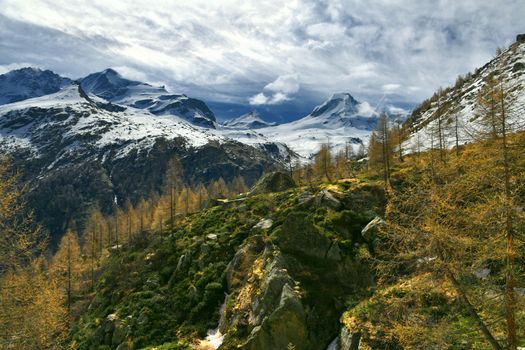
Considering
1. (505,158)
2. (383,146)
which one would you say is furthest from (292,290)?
(383,146)

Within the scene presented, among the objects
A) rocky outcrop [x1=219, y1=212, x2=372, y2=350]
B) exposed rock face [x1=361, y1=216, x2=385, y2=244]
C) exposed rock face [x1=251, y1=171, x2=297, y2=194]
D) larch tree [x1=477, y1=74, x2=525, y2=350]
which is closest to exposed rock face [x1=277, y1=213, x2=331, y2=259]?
rocky outcrop [x1=219, y1=212, x2=372, y2=350]

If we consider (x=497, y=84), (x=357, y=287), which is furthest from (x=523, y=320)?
(x=357, y=287)

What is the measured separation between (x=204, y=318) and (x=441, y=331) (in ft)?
88.7

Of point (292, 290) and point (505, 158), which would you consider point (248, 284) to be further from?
point (505, 158)

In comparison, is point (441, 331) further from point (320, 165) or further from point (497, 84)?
point (320, 165)

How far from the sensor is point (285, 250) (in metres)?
32.3

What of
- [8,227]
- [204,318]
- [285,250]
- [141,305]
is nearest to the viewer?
[8,227]

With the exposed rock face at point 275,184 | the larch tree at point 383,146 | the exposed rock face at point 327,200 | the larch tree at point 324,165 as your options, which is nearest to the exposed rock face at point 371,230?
the exposed rock face at point 327,200

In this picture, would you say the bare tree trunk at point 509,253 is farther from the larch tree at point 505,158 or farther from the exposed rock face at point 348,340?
the exposed rock face at point 348,340

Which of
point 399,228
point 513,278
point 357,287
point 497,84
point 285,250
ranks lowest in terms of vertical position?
point 357,287

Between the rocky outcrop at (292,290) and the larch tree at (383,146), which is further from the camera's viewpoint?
the larch tree at (383,146)

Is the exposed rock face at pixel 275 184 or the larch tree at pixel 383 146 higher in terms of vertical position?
the larch tree at pixel 383 146

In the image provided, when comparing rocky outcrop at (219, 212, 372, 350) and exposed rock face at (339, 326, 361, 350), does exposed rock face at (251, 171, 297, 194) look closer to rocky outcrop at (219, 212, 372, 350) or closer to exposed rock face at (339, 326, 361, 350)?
rocky outcrop at (219, 212, 372, 350)

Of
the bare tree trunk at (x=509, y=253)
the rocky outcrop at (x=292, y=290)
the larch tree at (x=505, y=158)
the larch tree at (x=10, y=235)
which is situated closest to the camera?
the bare tree trunk at (x=509, y=253)
